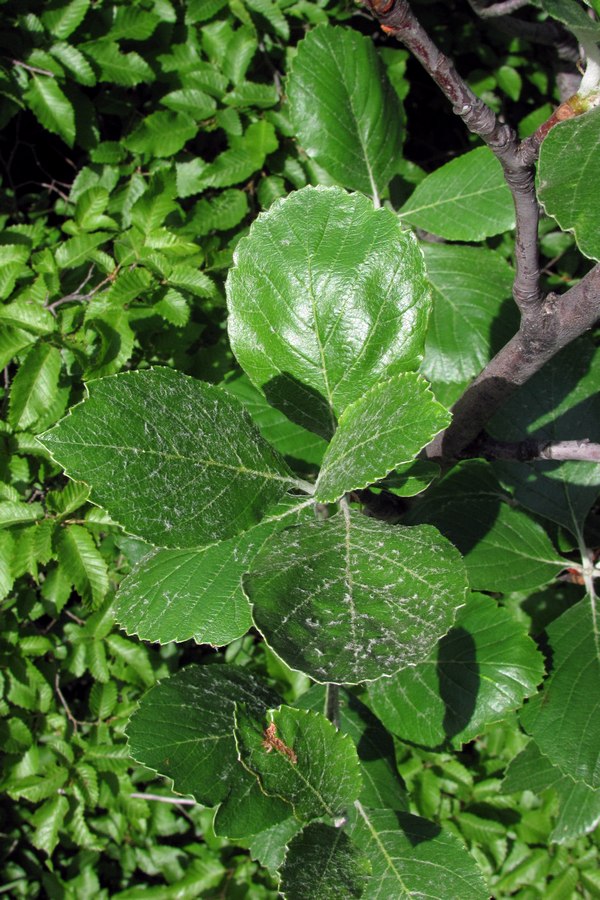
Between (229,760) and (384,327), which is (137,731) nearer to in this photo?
(229,760)

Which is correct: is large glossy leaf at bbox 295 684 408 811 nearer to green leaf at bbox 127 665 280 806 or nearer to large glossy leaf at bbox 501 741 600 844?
green leaf at bbox 127 665 280 806

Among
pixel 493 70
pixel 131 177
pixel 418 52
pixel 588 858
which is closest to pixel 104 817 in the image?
pixel 588 858

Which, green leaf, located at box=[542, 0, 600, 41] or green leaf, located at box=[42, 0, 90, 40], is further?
green leaf, located at box=[42, 0, 90, 40]

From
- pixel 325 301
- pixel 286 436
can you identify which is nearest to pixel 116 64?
pixel 286 436

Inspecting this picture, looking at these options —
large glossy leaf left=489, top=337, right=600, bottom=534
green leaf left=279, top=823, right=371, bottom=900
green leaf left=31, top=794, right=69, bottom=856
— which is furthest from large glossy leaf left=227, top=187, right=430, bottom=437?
green leaf left=31, top=794, right=69, bottom=856

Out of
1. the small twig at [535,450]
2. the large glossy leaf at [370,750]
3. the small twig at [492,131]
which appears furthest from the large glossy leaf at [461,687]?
the small twig at [492,131]

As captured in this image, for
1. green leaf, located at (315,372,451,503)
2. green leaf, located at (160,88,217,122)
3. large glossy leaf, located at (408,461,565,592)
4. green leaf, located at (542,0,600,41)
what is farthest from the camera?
green leaf, located at (160,88,217,122)
